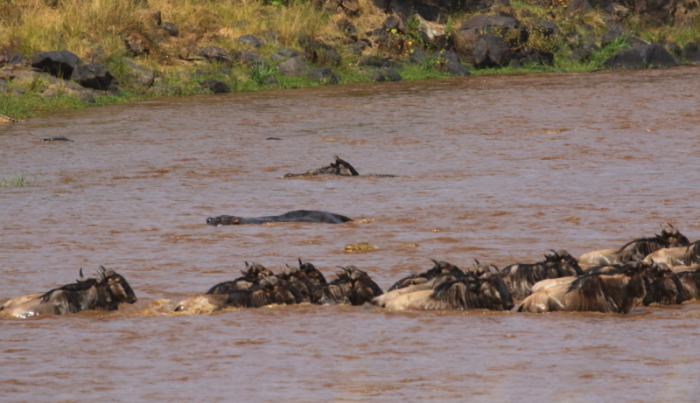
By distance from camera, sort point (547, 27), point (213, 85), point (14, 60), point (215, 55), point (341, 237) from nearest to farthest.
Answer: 1. point (341, 237)
2. point (14, 60)
3. point (213, 85)
4. point (215, 55)
5. point (547, 27)

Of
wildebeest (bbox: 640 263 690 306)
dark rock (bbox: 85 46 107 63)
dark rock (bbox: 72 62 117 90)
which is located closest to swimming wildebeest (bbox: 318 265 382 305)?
wildebeest (bbox: 640 263 690 306)

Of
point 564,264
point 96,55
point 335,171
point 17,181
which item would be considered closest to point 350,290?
point 564,264

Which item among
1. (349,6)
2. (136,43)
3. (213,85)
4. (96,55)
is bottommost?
(213,85)

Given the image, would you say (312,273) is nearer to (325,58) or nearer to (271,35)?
(325,58)

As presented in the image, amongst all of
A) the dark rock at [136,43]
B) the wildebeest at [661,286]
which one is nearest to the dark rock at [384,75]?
the dark rock at [136,43]

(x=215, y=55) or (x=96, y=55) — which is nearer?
(x=96, y=55)

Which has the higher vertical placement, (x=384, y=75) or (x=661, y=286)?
(x=661, y=286)

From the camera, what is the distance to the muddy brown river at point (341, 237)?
5039mm

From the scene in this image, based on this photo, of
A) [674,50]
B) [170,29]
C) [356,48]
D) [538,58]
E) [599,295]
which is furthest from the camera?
[674,50]

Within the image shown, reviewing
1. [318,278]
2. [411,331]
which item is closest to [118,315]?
[318,278]

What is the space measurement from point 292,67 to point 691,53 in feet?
47.1

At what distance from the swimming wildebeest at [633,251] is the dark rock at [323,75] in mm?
19263

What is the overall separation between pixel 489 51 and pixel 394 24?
2893 mm

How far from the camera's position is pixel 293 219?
31.4 feet
